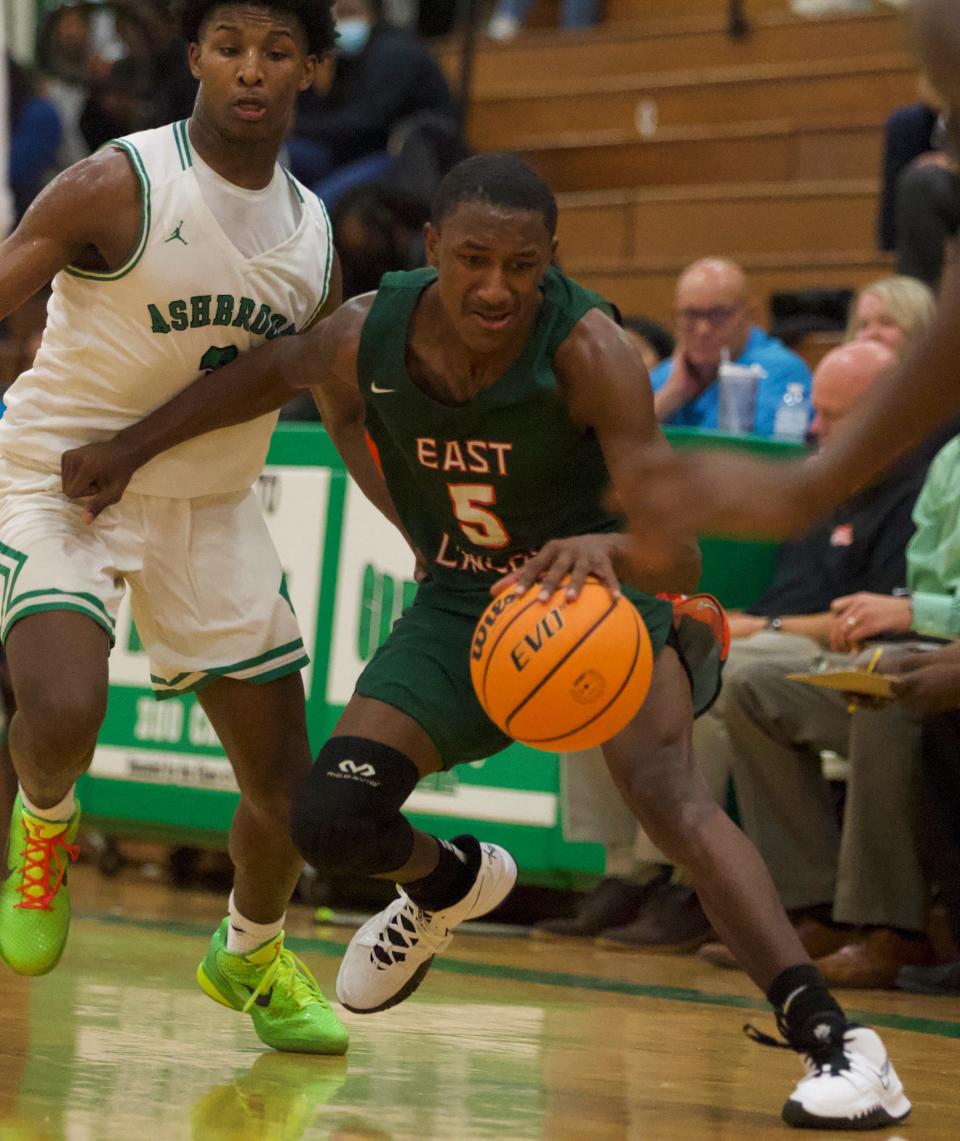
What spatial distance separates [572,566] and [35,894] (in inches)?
57.0

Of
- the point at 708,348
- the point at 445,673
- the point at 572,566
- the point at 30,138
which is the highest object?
the point at 30,138

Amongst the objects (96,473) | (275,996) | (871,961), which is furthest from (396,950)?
(871,961)

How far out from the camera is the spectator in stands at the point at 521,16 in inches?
497

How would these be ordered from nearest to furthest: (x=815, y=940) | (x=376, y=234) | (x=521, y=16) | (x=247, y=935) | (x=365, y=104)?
(x=247, y=935) → (x=815, y=940) → (x=376, y=234) → (x=365, y=104) → (x=521, y=16)

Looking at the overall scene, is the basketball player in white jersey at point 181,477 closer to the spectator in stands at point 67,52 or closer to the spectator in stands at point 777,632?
the spectator in stands at point 777,632

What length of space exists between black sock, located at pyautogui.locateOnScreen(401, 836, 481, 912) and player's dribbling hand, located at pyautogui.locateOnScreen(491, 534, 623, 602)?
930 mm

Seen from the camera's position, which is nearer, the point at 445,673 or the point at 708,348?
the point at 445,673

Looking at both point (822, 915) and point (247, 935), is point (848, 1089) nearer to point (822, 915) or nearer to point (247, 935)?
point (247, 935)

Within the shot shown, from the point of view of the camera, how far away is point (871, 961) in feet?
19.6

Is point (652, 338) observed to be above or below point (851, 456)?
above

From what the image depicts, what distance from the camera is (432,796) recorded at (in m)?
7.07

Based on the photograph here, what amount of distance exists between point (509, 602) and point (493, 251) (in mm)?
683

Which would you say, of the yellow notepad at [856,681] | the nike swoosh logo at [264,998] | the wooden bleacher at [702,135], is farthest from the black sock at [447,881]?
the wooden bleacher at [702,135]

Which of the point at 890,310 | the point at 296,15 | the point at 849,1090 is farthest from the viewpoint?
the point at 890,310
